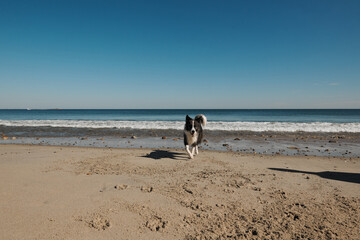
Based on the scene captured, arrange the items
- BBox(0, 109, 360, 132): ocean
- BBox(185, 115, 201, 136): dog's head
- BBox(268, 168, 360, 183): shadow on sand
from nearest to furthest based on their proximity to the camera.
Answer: BBox(268, 168, 360, 183): shadow on sand, BBox(185, 115, 201, 136): dog's head, BBox(0, 109, 360, 132): ocean

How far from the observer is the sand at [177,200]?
8.92ft

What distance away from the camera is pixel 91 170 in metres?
5.45

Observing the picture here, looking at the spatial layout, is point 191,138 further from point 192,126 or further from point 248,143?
point 248,143

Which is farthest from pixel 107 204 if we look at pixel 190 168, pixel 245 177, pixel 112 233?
pixel 245 177

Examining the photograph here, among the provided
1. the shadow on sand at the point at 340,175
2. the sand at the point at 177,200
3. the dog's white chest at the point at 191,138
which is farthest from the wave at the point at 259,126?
the sand at the point at 177,200

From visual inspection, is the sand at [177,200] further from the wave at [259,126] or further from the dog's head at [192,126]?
the wave at [259,126]

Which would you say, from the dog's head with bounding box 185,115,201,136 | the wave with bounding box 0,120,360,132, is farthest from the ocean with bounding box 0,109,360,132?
the dog's head with bounding box 185,115,201,136

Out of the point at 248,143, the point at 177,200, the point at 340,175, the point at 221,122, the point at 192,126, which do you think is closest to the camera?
the point at 177,200

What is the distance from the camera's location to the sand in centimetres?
272

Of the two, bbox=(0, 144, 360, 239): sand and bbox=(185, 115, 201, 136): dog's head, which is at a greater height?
bbox=(185, 115, 201, 136): dog's head

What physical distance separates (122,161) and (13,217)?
361 centimetres

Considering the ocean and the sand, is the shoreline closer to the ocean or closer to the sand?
the sand

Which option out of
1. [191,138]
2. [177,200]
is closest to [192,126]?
[191,138]

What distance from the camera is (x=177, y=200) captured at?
3.65m
